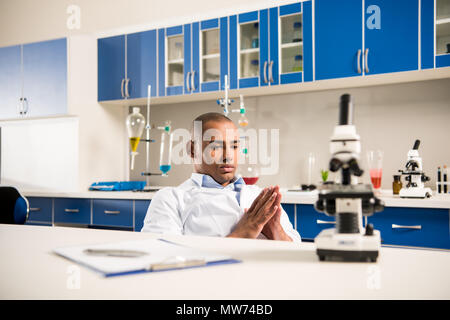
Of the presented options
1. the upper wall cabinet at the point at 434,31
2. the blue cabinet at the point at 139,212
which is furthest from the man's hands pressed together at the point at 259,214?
the blue cabinet at the point at 139,212

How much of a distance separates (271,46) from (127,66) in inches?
50.1

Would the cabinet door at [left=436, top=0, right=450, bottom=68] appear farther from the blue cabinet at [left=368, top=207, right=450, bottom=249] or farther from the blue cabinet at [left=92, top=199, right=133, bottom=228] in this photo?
the blue cabinet at [left=92, top=199, right=133, bottom=228]

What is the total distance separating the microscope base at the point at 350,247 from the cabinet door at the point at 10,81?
3.43m

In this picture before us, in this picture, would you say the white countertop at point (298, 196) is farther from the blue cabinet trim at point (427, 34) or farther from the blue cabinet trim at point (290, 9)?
the blue cabinet trim at point (290, 9)

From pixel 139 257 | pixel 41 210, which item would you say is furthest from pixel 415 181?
pixel 41 210

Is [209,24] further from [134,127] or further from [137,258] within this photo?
[137,258]

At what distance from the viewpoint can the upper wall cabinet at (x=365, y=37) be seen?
2363 millimetres

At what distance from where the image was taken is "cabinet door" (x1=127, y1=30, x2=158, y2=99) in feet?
10.6

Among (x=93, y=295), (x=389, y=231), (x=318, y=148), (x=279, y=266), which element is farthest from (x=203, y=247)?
(x=318, y=148)

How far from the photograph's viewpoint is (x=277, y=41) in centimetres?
276

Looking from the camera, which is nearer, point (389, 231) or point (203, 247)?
point (203, 247)

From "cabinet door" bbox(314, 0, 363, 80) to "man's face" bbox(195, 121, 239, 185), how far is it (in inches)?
55.2

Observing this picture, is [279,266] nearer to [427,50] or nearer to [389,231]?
[389,231]
